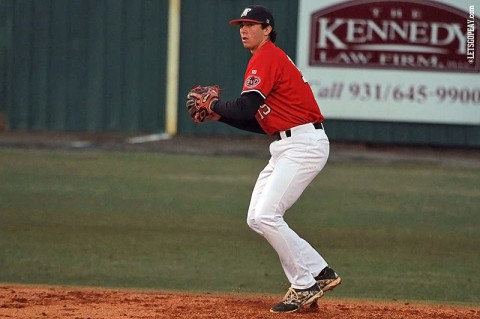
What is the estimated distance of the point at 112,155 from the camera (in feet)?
57.9

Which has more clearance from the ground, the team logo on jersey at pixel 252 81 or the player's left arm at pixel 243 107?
the team logo on jersey at pixel 252 81

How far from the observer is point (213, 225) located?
1197 cm

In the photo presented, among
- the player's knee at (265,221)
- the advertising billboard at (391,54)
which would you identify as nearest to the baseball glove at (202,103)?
the player's knee at (265,221)

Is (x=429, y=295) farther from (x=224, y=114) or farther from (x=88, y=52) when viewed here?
(x=88, y=52)

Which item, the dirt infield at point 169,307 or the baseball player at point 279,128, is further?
the dirt infield at point 169,307

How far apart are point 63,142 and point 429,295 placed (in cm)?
1115

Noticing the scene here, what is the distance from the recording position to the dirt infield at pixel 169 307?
7.17m

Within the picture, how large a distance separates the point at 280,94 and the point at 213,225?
5021mm

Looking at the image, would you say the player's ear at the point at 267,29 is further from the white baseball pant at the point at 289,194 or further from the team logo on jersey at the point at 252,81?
the white baseball pant at the point at 289,194

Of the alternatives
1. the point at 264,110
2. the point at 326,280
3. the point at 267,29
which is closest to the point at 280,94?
the point at 264,110

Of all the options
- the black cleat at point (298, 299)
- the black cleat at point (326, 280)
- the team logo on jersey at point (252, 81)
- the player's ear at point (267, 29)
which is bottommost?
the black cleat at point (298, 299)

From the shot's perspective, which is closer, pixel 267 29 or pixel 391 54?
pixel 267 29
